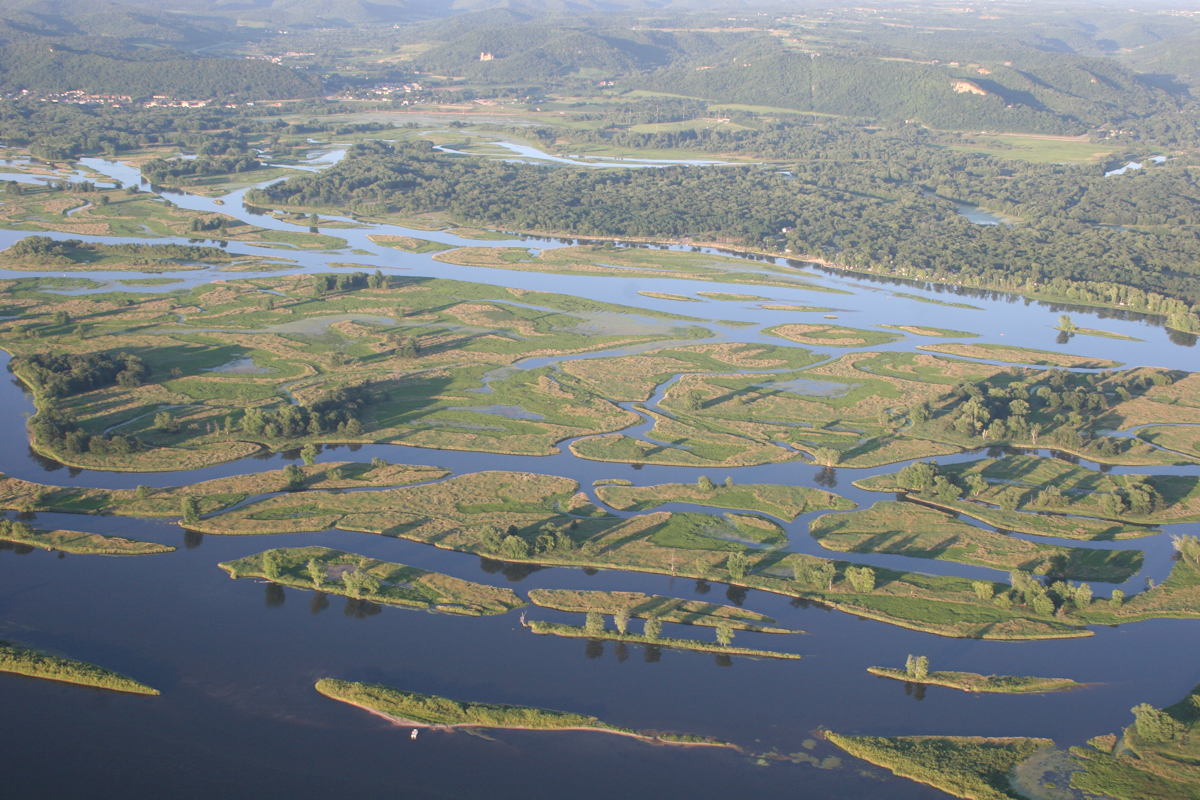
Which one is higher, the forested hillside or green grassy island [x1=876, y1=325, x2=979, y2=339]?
the forested hillside

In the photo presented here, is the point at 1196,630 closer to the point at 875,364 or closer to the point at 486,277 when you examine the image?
the point at 875,364

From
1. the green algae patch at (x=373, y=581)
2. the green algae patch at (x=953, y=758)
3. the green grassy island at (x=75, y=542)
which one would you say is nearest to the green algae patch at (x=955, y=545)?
the green algae patch at (x=953, y=758)

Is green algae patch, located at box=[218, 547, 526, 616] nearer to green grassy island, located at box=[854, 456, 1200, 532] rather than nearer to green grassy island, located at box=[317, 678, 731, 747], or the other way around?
green grassy island, located at box=[317, 678, 731, 747]

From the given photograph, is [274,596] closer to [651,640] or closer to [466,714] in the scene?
[466,714]

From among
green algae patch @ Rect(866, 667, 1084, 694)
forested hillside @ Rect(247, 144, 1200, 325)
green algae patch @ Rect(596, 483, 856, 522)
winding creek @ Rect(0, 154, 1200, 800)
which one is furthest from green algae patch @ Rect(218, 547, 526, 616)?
forested hillside @ Rect(247, 144, 1200, 325)

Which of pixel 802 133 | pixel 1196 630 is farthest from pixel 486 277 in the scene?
pixel 802 133

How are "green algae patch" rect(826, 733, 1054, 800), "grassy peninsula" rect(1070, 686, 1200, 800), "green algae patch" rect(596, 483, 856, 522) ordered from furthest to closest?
"green algae patch" rect(596, 483, 856, 522) → "green algae patch" rect(826, 733, 1054, 800) → "grassy peninsula" rect(1070, 686, 1200, 800)

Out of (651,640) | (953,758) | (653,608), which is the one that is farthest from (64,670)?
(953,758)
